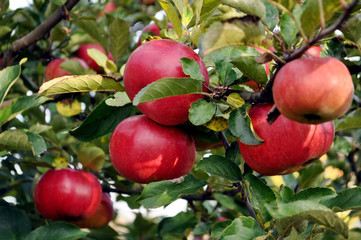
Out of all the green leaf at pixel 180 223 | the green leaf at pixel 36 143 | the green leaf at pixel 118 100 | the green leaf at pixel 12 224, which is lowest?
the green leaf at pixel 180 223

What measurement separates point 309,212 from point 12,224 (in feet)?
3.57

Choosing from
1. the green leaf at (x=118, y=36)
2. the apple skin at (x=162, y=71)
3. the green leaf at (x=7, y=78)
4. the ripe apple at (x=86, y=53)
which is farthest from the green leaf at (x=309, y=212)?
the ripe apple at (x=86, y=53)

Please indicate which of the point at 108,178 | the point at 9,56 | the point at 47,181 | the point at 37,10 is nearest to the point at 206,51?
the point at 47,181

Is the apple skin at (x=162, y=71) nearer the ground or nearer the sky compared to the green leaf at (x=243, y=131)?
nearer the sky

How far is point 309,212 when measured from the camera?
0.86 metres

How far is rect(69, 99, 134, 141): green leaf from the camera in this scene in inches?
54.6

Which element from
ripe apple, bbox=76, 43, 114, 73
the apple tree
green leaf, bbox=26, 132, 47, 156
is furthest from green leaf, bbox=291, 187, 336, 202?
ripe apple, bbox=76, 43, 114, 73

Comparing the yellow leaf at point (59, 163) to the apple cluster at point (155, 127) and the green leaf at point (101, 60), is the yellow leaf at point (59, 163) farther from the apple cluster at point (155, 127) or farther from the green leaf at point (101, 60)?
the apple cluster at point (155, 127)

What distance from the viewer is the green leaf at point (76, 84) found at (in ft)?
3.95

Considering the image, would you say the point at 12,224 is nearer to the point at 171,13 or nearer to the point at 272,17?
the point at 171,13

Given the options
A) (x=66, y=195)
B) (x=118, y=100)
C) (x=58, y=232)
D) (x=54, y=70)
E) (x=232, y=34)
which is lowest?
(x=66, y=195)

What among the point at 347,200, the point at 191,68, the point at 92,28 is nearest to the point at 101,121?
the point at 191,68

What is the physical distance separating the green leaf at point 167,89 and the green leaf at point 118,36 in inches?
43.4

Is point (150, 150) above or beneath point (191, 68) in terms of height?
beneath
